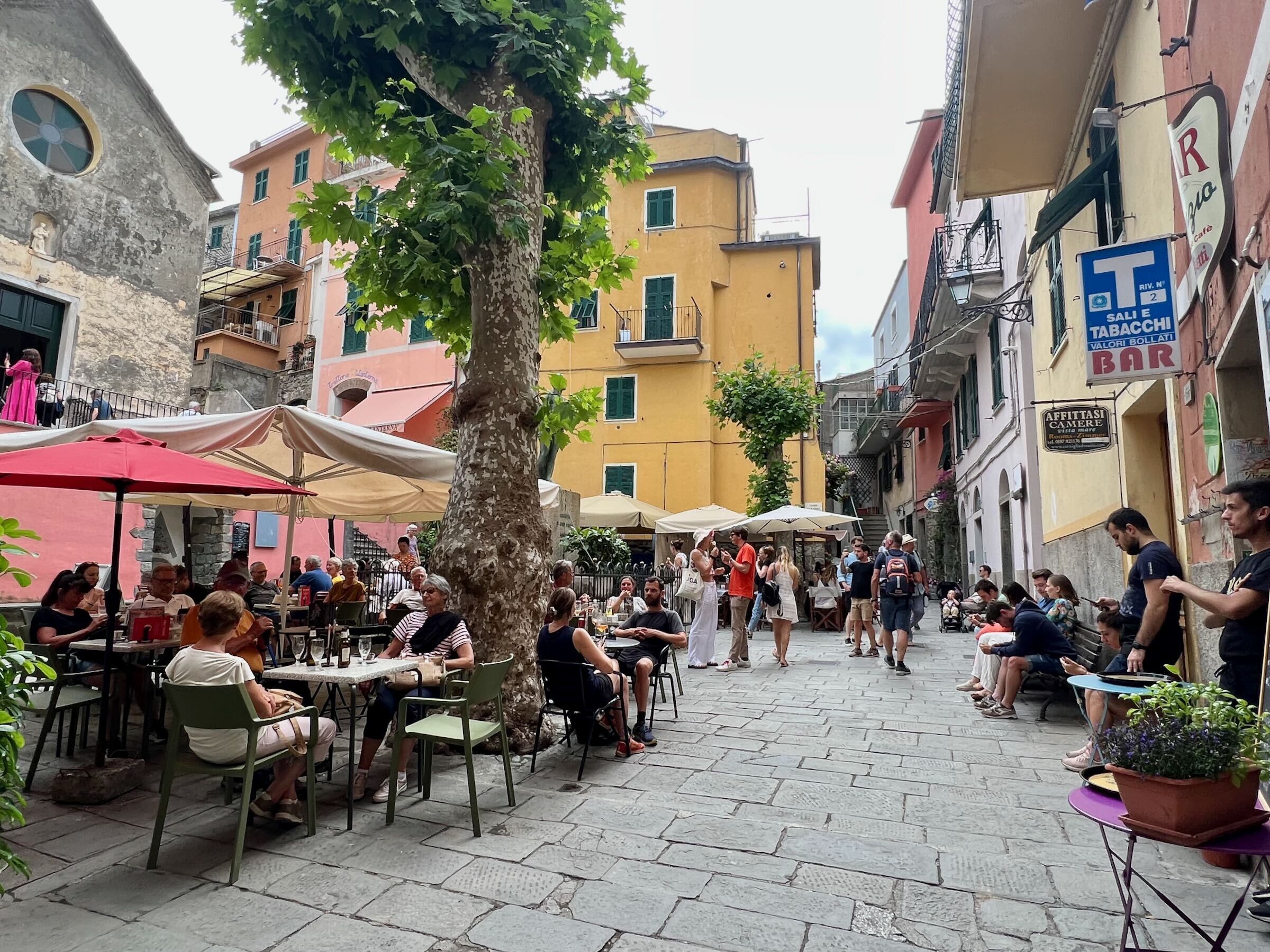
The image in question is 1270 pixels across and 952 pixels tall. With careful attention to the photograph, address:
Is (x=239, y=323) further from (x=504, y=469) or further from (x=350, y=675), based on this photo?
(x=350, y=675)

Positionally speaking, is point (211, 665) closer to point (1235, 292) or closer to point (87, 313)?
point (1235, 292)

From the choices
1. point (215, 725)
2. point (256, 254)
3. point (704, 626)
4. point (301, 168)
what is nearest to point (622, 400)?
point (704, 626)

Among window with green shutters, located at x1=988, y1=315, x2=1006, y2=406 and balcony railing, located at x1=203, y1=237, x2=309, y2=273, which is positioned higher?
balcony railing, located at x1=203, y1=237, x2=309, y2=273

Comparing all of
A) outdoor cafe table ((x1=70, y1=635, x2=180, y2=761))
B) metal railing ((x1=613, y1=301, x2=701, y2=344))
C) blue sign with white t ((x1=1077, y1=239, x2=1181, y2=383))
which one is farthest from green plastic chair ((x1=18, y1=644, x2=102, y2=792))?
metal railing ((x1=613, y1=301, x2=701, y2=344))

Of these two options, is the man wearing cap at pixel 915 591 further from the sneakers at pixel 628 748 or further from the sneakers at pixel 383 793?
the sneakers at pixel 383 793

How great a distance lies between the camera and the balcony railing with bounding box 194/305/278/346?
91.5ft

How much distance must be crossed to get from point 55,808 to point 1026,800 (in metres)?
5.60

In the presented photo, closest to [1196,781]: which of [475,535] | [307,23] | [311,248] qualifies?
[475,535]

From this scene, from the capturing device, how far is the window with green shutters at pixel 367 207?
6359mm

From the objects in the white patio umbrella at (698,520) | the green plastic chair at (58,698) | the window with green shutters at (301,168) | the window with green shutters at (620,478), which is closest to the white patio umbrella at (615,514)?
the white patio umbrella at (698,520)

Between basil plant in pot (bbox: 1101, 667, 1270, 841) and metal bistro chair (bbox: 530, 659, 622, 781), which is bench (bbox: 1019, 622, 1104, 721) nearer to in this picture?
metal bistro chair (bbox: 530, 659, 622, 781)

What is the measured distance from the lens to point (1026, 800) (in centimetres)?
457

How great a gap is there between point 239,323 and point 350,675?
28747 millimetres

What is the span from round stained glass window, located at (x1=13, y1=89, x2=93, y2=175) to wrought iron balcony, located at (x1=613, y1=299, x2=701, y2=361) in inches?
538
